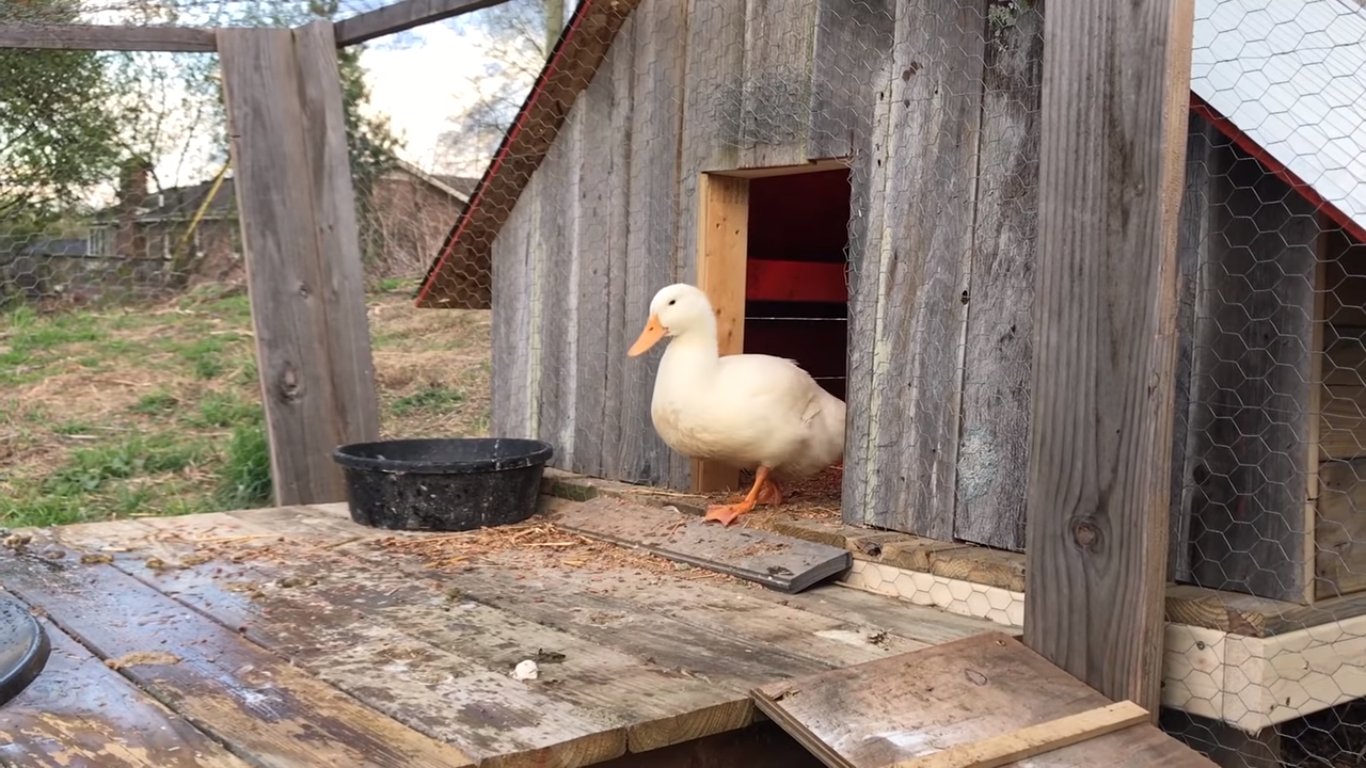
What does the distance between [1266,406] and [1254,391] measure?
0.03 meters

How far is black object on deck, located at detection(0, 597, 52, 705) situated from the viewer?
1.39 metres

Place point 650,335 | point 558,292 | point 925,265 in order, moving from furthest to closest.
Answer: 1. point 558,292
2. point 650,335
3. point 925,265

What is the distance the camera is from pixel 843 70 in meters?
2.29

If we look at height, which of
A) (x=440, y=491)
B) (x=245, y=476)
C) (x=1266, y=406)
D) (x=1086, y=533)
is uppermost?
(x=1266, y=406)

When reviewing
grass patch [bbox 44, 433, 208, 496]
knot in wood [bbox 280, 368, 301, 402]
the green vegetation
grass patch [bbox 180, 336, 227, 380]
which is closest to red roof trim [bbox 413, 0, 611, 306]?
knot in wood [bbox 280, 368, 301, 402]

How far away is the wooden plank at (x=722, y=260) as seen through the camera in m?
2.69

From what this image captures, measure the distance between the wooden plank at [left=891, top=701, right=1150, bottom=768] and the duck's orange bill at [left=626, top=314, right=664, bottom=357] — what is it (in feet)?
4.42

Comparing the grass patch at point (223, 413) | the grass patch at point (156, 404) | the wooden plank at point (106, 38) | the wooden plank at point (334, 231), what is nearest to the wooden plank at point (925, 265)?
the wooden plank at point (334, 231)

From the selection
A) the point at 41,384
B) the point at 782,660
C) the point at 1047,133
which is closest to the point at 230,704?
the point at 782,660

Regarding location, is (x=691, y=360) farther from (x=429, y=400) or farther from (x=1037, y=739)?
(x=429, y=400)

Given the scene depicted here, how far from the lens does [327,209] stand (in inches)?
121

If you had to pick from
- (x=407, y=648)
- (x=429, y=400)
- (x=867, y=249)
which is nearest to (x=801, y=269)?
(x=867, y=249)

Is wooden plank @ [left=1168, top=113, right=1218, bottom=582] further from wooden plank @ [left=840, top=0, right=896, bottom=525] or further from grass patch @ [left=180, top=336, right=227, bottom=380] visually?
grass patch @ [left=180, top=336, right=227, bottom=380]

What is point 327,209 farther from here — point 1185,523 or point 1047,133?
point 1185,523
